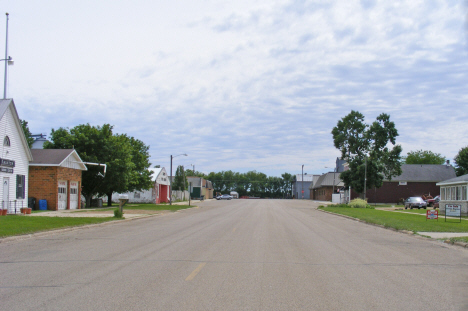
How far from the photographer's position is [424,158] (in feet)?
382

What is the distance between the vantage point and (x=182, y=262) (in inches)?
395

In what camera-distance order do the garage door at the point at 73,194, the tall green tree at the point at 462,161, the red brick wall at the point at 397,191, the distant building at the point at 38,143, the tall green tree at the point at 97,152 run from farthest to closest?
the tall green tree at the point at 462,161 < the red brick wall at the point at 397,191 < the distant building at the point at 38,143 < the tall green tree at the point at 97,152 < the garage door at the point at 73,194

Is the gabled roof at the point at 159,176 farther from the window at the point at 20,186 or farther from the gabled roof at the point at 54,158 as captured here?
the window at the point at 20,186

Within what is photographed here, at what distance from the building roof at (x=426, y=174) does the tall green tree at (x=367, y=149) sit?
31.7ft

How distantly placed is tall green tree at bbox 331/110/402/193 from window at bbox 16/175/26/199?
45.7m

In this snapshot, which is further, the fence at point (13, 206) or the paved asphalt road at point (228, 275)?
the fence at point (13, 206)

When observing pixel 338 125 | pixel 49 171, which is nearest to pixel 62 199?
pixel 49 171

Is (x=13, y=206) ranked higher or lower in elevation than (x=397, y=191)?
lower

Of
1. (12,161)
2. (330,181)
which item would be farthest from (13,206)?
(330,181)

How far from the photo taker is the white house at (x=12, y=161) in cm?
2796

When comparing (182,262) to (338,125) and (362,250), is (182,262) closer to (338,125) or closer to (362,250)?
(362,250)

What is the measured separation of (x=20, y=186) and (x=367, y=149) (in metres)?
50.9

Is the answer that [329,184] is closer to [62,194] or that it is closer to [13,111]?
[62,194]

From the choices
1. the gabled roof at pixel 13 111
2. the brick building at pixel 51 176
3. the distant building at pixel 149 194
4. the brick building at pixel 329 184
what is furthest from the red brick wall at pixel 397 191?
the gabled roof at pixel 13 111
